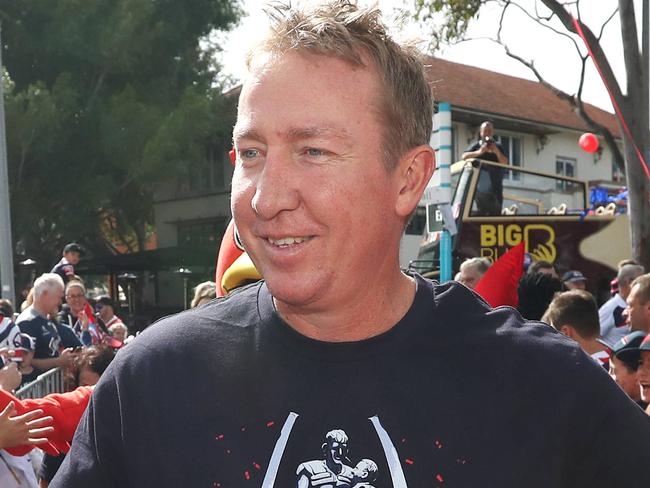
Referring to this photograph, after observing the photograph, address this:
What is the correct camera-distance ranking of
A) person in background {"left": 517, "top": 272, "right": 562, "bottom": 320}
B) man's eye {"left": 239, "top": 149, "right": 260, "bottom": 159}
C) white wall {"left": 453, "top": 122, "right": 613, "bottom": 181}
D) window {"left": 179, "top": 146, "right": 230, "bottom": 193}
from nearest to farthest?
1. man's eye {"left": 239, "top": 149, "right": 260, "bottom": 159}
2. person in background {"left": 517, "top": 272, "right": 562, "bottom": 320}
3. white wall {"left": 453, "top": 122, "right": 613, "bottom": 181}
4. window {"left": 179, "top": 146, "right": 230, "bottom": 193}

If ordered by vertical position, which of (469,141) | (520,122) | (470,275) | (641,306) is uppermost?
(520,122)

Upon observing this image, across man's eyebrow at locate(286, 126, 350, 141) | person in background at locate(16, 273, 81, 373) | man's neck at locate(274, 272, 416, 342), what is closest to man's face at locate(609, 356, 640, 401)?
man's neck at locate(274, 272, 416, 342)

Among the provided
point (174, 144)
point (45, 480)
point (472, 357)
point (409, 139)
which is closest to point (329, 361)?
point (472, 357)

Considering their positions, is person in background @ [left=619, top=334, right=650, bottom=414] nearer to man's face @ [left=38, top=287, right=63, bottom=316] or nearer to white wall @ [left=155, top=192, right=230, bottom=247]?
man's face @ [left=38, top=287, right=63, bottom=316]

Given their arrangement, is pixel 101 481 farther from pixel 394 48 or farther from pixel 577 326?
pixel 577 326

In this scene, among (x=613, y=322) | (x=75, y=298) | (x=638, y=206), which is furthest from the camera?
(x=638, y=206)

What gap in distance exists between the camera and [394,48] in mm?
1490

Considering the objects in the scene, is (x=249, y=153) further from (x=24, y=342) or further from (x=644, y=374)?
(x=24, y=342)

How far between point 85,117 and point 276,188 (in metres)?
22.7

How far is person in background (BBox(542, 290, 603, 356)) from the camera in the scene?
16.3 feet

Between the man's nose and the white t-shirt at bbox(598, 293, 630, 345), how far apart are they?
6.10 metres

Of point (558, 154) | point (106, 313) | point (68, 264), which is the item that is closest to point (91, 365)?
point (68, 264)

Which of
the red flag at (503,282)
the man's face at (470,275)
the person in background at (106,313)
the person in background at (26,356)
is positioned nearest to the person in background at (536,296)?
the man's face at (470,275)

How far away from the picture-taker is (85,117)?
23.0 meters
